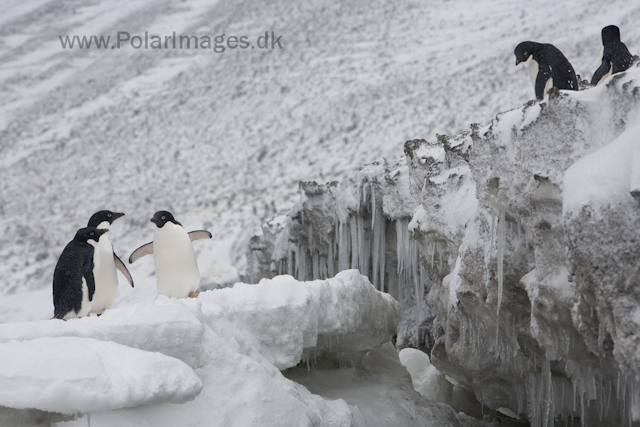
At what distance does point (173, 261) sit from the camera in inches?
203

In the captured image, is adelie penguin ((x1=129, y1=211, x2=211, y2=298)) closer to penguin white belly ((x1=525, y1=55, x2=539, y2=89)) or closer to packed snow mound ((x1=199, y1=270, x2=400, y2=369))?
packed snow mound ((x1=199, y1=270, x2=400, y2=369))

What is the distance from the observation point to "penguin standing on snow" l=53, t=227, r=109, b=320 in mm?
4770

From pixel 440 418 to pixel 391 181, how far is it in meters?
3.63

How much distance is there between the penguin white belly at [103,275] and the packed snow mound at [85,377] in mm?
1954

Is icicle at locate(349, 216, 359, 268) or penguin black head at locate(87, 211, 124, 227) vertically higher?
penguin black head at locate(87, 211, 124, 227)

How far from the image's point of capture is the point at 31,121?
115ft

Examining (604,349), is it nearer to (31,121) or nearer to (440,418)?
(440,418)

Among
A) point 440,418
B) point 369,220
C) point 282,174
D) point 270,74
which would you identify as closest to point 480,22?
point 270,74

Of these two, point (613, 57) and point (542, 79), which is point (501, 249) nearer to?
point (542, 79)

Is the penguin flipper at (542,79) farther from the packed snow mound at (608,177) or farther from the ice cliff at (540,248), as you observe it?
the packed snow mound at (608,177)

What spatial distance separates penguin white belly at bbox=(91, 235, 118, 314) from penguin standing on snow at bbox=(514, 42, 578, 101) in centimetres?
384

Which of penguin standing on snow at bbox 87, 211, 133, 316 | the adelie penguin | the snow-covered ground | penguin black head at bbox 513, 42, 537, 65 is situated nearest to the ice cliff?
the snow-covered ground

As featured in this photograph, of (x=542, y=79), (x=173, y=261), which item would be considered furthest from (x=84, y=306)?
(x=542, y=79)

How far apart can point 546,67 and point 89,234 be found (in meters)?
4.32
